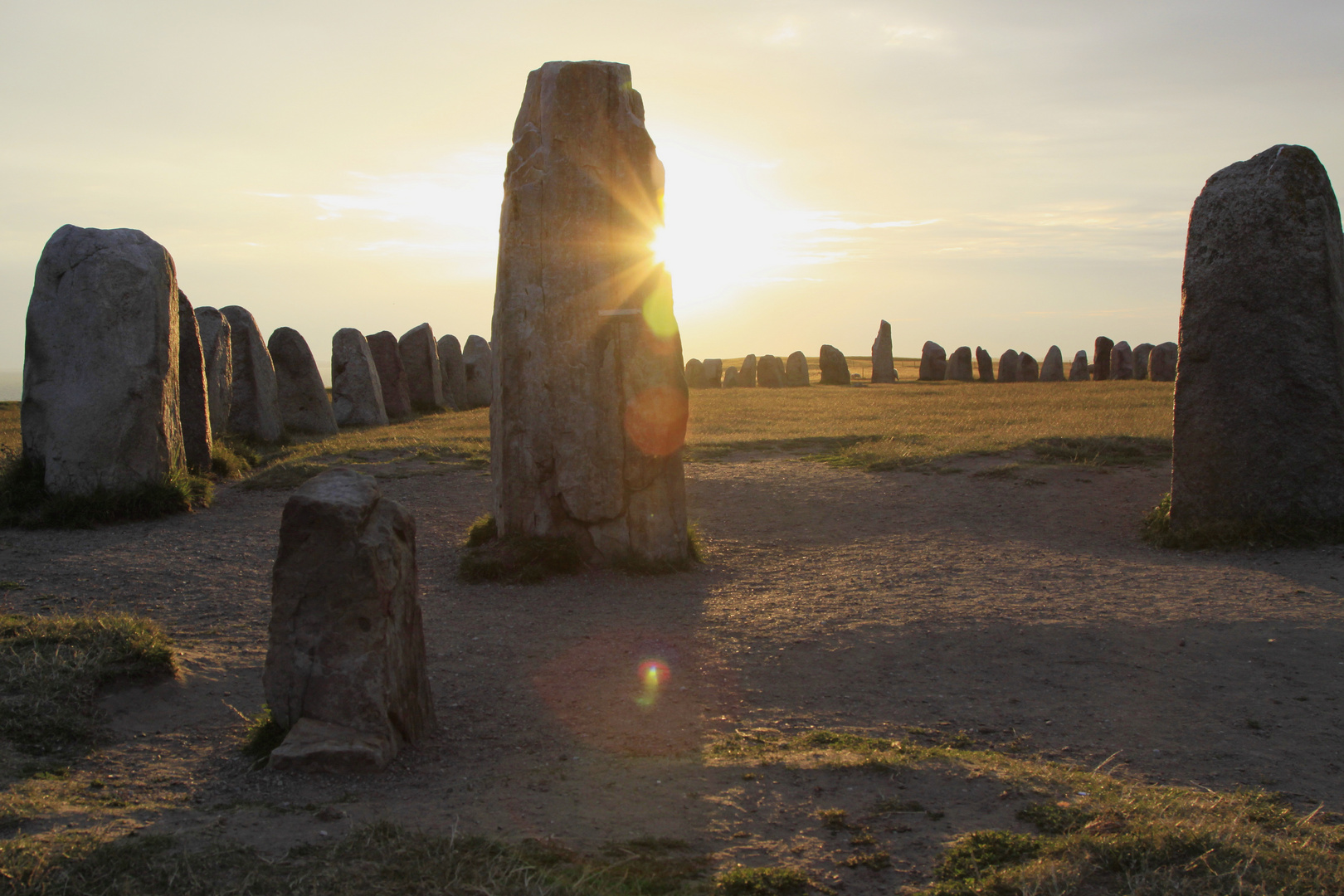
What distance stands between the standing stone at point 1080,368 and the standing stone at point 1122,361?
5.21 feet

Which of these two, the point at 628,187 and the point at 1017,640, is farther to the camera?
the point at 628,187

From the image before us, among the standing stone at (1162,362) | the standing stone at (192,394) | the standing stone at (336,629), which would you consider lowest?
the standing stone at (336,629)

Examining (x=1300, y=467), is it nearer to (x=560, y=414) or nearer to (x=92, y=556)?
(x=560, y=414)

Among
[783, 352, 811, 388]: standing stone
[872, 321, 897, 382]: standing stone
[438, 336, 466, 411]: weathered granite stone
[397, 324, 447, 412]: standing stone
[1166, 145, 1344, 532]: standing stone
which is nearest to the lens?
[1166, 145, 1344, 532]: standing stone

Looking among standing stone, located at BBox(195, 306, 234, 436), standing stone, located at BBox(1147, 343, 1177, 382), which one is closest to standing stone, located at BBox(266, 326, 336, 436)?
standing stone, located at BBox(195, 306, 234, 436)

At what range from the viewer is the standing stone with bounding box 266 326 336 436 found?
15.3m

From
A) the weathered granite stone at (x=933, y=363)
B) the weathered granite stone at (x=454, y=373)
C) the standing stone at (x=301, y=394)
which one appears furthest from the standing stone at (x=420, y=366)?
the weathered granite stone at (x=933, y=363)

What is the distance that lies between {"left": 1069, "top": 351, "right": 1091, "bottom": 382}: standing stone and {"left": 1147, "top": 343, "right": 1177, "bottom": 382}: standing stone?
463 centimetres

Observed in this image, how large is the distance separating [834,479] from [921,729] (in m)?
6.16

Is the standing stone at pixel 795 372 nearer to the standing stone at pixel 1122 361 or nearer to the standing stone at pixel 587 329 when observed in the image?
the standing stone at pixel 1122 361

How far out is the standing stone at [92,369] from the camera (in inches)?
332

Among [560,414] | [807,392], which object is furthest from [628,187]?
[807,392]

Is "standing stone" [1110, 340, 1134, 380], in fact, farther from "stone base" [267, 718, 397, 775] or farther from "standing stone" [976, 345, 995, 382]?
"stone base" [267, 718, 397, 775]

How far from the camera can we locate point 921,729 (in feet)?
14.4
